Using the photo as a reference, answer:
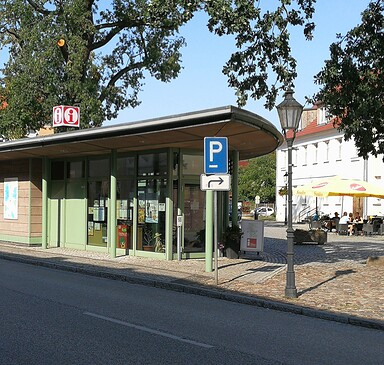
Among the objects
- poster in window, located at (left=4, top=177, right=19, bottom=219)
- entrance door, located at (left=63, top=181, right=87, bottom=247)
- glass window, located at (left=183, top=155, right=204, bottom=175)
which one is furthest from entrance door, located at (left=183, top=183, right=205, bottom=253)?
poster in window, located at (left=4, top=177, right=19, bottom=219)

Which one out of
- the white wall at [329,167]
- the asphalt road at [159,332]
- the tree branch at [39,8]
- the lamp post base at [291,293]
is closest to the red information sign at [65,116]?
the tree branch at [39,8]

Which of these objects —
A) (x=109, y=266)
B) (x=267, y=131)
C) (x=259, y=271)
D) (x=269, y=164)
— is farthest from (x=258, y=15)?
(x=269, y=164)

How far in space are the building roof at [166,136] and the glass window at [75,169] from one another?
13.7 inches

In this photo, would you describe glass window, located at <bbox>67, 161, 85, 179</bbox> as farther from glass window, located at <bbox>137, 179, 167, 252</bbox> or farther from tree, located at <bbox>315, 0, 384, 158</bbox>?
tree, located at <bbox>315, 0, 384, 158</bbox>

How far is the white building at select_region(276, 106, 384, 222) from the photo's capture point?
44156mm

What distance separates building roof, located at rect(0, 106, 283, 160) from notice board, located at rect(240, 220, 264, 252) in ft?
7.77

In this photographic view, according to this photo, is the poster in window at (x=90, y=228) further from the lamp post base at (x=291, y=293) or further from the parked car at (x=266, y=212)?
the parked car at (x=266, y=212)

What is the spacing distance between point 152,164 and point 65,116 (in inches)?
308

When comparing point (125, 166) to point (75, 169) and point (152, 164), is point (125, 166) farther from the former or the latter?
point (75, 169)

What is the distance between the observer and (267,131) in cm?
1519

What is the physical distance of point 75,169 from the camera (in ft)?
70.3

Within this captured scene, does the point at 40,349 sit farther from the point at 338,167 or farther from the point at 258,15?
the point at 338,167

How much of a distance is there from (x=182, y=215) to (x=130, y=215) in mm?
2064

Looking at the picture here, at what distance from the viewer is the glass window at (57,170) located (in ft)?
72.1
